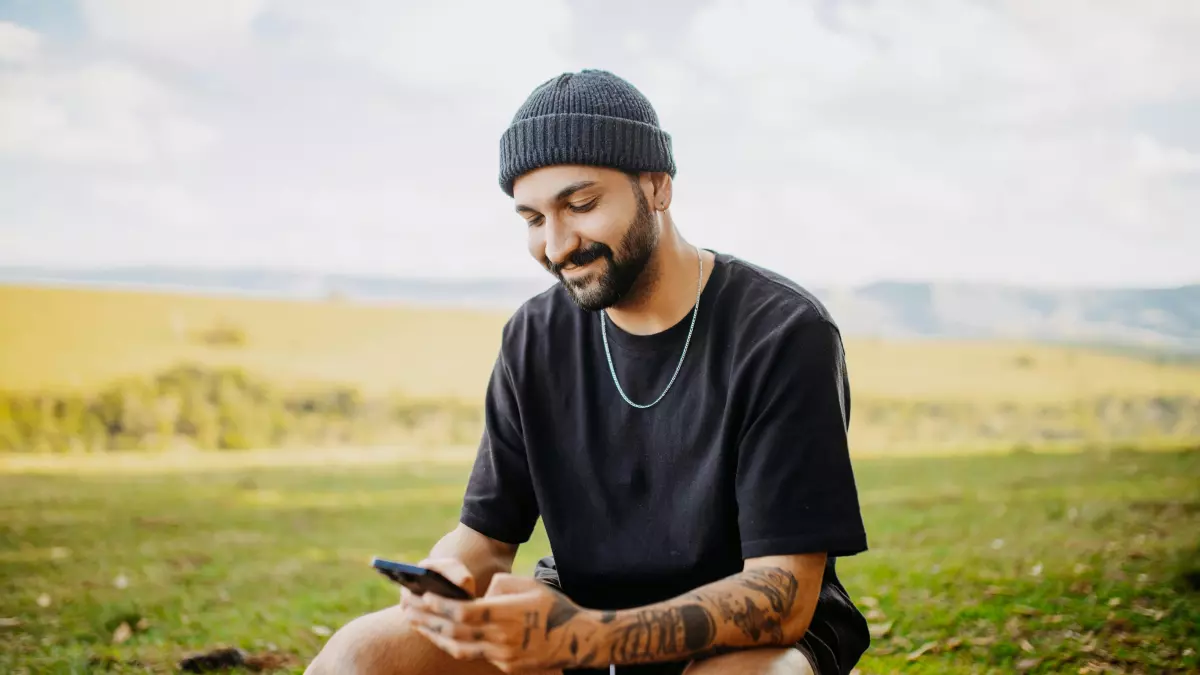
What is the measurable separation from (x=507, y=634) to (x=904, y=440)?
953 centimetres

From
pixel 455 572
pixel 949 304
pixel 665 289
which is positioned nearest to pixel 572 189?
pixel 665 289

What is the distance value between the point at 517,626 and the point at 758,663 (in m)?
0.46

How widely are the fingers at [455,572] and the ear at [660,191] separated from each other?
35.2 inches

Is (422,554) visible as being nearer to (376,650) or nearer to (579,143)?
(376,650)

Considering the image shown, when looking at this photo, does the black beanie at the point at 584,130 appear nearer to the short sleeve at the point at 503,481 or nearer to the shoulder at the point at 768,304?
the shoulder at the point at 768,304

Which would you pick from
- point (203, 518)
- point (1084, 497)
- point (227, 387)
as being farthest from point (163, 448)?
point (1084, 497)

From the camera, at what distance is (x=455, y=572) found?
2023mm

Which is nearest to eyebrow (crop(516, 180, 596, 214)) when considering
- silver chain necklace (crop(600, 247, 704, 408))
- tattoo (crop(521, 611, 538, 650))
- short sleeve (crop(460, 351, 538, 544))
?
silver chain necklace (crop(600, 247, 704, 408))

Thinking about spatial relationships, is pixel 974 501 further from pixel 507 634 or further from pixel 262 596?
pixel 507 634

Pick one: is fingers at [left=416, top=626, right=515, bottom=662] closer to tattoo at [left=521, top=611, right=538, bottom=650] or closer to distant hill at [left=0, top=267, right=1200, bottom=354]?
tattoo at [left=521, top=611, right=538, bottom=650]

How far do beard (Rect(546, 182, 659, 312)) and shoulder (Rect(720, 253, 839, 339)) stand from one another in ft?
0.65

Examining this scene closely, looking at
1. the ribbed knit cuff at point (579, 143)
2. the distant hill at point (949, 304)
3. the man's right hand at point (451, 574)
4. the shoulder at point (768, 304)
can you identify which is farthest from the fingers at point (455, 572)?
the distant hill at point (949, 304)

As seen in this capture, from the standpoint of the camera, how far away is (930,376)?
10.9m

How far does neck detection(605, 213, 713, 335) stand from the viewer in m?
2.34
